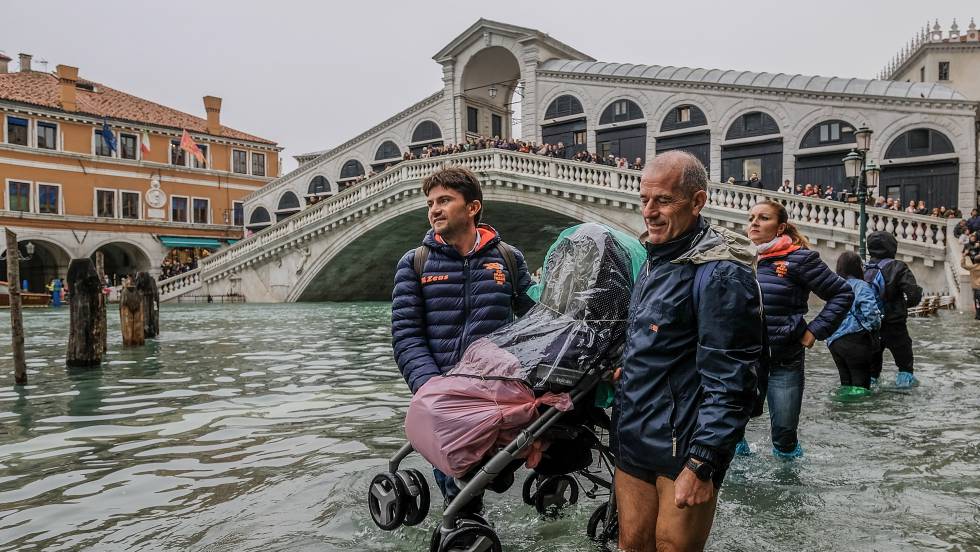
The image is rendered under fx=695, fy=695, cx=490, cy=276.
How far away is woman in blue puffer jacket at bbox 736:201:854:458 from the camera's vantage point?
13.4ft

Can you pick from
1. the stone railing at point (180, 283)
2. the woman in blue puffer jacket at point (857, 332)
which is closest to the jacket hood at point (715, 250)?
the woman in blue puffer jacket at point (857, 332)

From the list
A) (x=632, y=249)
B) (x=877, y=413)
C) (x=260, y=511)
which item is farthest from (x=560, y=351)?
(x=877, y=413)

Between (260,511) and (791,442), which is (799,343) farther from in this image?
(260,511)

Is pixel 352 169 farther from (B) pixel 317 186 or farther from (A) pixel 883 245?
(A) pixel 883 245

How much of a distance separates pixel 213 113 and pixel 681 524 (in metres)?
40.4

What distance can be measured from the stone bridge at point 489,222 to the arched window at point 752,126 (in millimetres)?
4992

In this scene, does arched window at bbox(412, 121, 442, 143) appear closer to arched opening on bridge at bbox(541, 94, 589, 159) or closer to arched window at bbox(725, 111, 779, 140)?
arched opening on bridge at bbox(541, 94, 589, 159)

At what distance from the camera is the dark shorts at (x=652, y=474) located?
2170 millimetres

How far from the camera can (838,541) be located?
3.16 metres

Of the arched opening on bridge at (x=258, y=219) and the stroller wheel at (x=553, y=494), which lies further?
the arched opening on bridge at (x=258, y=219)

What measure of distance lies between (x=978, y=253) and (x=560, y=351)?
14535 mm

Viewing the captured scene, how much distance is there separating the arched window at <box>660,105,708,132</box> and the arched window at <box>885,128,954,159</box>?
6105mm

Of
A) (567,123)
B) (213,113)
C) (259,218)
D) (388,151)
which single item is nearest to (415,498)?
(567,123)

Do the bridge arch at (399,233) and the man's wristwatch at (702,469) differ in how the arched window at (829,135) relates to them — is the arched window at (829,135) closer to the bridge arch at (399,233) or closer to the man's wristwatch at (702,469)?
the bridge arch at (399,233)
